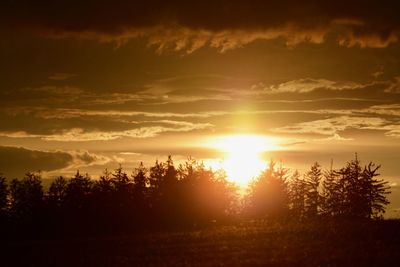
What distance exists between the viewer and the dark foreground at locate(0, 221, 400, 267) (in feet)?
107

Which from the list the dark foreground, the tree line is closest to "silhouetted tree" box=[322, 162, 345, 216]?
the tree line

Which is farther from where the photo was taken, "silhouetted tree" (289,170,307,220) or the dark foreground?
"silhouetted tree" (289,170,307,220)

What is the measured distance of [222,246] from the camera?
4138cm

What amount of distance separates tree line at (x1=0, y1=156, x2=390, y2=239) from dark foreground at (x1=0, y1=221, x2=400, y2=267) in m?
30.0

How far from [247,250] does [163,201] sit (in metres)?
50.2

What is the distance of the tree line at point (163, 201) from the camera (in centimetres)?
8425

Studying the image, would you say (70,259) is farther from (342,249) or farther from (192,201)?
(192,201)

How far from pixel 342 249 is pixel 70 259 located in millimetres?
18495

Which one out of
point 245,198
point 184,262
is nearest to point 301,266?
point 184,262

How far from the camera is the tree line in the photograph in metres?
84.2

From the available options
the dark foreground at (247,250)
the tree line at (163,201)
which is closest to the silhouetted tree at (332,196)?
the tree line at (163,201)

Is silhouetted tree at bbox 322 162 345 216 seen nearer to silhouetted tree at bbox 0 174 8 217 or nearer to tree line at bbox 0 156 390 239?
tree line at bbox 0 156 390 239

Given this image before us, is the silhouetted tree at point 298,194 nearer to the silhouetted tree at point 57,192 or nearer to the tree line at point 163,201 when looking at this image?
the tree line at point 163,201

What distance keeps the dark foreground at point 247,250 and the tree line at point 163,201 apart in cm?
3000
